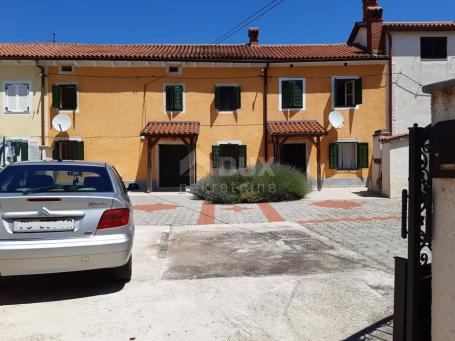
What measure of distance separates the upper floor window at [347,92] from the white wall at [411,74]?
1802mm

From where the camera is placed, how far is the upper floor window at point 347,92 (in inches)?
778

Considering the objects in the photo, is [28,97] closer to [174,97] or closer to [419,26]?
[174,97]

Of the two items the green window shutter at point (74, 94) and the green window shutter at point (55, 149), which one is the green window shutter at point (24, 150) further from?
the green window shutter at point (74, 94)

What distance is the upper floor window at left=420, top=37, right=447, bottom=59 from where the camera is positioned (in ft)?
64.2

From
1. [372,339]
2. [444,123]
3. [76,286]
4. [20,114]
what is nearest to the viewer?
[444,123]

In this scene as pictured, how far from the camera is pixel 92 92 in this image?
19562 millimetres

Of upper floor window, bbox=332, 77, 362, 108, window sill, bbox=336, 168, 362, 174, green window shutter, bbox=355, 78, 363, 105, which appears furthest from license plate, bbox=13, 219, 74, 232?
green window shutter, bbox=355, 78, 363, 105

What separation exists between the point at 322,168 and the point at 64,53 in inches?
545

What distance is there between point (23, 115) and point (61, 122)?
2113mm

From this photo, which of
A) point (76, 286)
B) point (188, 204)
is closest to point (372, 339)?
point (76, 286)

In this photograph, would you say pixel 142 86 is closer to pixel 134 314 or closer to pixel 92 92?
pixel 92 92

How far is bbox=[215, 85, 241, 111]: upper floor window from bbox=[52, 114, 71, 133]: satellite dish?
7094 millimetres

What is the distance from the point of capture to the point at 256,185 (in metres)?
13.7

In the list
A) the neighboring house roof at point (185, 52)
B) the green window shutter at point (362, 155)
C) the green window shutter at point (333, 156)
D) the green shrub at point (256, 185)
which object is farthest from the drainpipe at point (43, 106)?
the green window shutter at point (362, 155)
